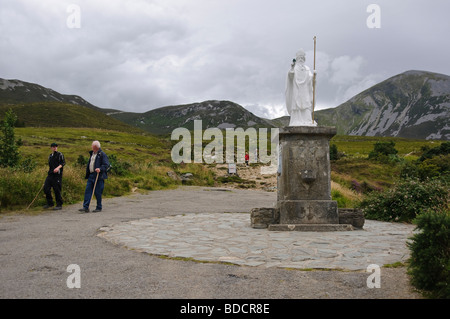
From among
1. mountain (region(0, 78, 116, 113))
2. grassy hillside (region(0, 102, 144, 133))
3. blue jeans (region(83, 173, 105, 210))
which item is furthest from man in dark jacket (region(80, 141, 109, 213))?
mountain (region(0, 78, 116, 113))

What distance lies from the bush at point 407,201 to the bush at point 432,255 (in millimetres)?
6749

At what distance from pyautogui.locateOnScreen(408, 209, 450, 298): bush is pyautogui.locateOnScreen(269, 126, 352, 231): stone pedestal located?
13.9 ft

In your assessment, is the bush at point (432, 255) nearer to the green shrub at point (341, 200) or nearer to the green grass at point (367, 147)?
the green shrub at point (341, 200)

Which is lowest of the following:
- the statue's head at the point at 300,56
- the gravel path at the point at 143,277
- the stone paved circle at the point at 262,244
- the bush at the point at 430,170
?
the stone paved circle at the point at 262,244

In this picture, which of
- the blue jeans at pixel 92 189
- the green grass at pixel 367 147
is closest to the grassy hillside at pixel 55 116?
the green grass at pixel 367 147

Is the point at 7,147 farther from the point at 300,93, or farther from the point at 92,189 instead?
the point at 300,93

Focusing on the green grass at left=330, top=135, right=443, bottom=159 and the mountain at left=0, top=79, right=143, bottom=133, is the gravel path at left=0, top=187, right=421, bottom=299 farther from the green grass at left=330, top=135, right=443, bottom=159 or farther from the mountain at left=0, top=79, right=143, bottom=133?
the mountain at left=0, top=79, right=143, bottom=133

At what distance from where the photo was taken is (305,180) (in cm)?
801

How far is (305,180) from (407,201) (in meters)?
4.09

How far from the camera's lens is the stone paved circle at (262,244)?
4.90 meters

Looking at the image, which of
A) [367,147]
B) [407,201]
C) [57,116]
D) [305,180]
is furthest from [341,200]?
[57,116]

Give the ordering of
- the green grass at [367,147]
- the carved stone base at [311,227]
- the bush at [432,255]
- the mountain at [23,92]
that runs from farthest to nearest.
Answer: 1. the mountain at [23,92]
2. the green grass at [367,147]
3. the carved stone base at [311,227]
4. the bush at [432,255]

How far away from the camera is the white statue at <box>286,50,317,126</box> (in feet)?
28.6
